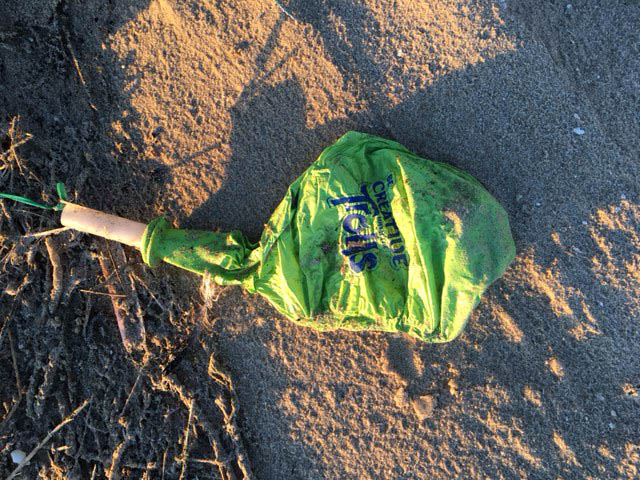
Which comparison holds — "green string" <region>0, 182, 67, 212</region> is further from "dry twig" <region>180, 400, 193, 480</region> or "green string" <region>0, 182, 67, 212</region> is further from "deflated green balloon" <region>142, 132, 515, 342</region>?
"dry twig" <region>180, 400, 193, 480</region>

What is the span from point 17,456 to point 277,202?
1.39 meters

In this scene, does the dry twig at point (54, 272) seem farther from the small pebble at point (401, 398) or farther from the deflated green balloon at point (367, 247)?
the small pebble at point (401, 398)

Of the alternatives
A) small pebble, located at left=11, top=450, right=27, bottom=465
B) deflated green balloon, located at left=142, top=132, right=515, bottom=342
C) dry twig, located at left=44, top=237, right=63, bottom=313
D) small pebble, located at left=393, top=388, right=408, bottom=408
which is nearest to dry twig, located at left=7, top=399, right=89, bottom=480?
small pebble, located at left=11, top=450, right=27, bottom=465

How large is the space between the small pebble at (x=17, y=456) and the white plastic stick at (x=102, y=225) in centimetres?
91

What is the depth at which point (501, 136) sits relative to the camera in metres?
1.71

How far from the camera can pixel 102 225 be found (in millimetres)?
1650

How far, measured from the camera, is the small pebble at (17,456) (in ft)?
5.87

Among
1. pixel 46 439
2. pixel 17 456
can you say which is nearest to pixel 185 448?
pixel 46 439

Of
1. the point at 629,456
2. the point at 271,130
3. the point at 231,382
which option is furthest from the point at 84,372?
the point at 629,456

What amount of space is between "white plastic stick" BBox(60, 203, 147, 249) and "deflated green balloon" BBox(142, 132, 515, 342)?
2.6 inches

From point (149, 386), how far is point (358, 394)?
81 centimetres

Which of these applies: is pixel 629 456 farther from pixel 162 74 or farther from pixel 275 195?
pixel 162 74

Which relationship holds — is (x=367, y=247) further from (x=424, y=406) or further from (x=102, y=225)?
(x=102, y=225)

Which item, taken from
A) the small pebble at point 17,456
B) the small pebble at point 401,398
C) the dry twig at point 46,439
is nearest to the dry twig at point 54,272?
the dry twig at point 46,439
